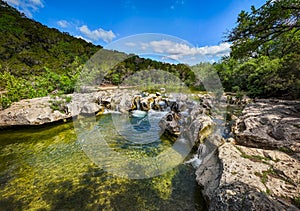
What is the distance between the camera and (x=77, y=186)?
3650 mm

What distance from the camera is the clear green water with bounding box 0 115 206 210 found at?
3088 mm

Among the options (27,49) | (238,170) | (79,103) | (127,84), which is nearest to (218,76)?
(127,84)

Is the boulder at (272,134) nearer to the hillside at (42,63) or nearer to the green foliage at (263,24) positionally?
the green foliage at (263,24)

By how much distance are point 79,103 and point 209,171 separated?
395 inches

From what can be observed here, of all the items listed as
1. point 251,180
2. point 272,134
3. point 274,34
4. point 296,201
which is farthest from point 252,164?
point 274,34

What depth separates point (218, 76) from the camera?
21172 mm

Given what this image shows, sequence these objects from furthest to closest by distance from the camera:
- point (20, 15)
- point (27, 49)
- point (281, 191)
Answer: point (20, 15) < point (27, 49) < point (281, 191)

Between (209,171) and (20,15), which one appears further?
(20,15)


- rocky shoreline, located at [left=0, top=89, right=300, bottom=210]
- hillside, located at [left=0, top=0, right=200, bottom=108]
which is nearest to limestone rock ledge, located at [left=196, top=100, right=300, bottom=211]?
rocky shoreline, located at [left=0, top=89, right=300, bottom=210]

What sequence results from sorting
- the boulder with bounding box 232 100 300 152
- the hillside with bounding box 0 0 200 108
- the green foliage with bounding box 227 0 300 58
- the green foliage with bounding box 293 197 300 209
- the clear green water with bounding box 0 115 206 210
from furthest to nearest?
the hillside with bounding box 0 0 200 108 < the green foliage with bounding box 227 0 300 58 < the boulder with bounding box 232 100 300 152 < the clear green water with bounding box 0 115 206 210 < the green foliage with bounding box 293 197 300 209

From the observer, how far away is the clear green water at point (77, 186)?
3.09 metres

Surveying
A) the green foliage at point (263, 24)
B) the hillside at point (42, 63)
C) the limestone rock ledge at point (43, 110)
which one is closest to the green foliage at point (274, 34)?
the green foliage at point (263, 24)

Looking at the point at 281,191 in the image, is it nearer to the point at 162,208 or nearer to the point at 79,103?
the point at 162,208

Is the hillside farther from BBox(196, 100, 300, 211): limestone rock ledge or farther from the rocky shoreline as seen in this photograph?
BBox(196, 100, 300, 211): limestone rock ledge
